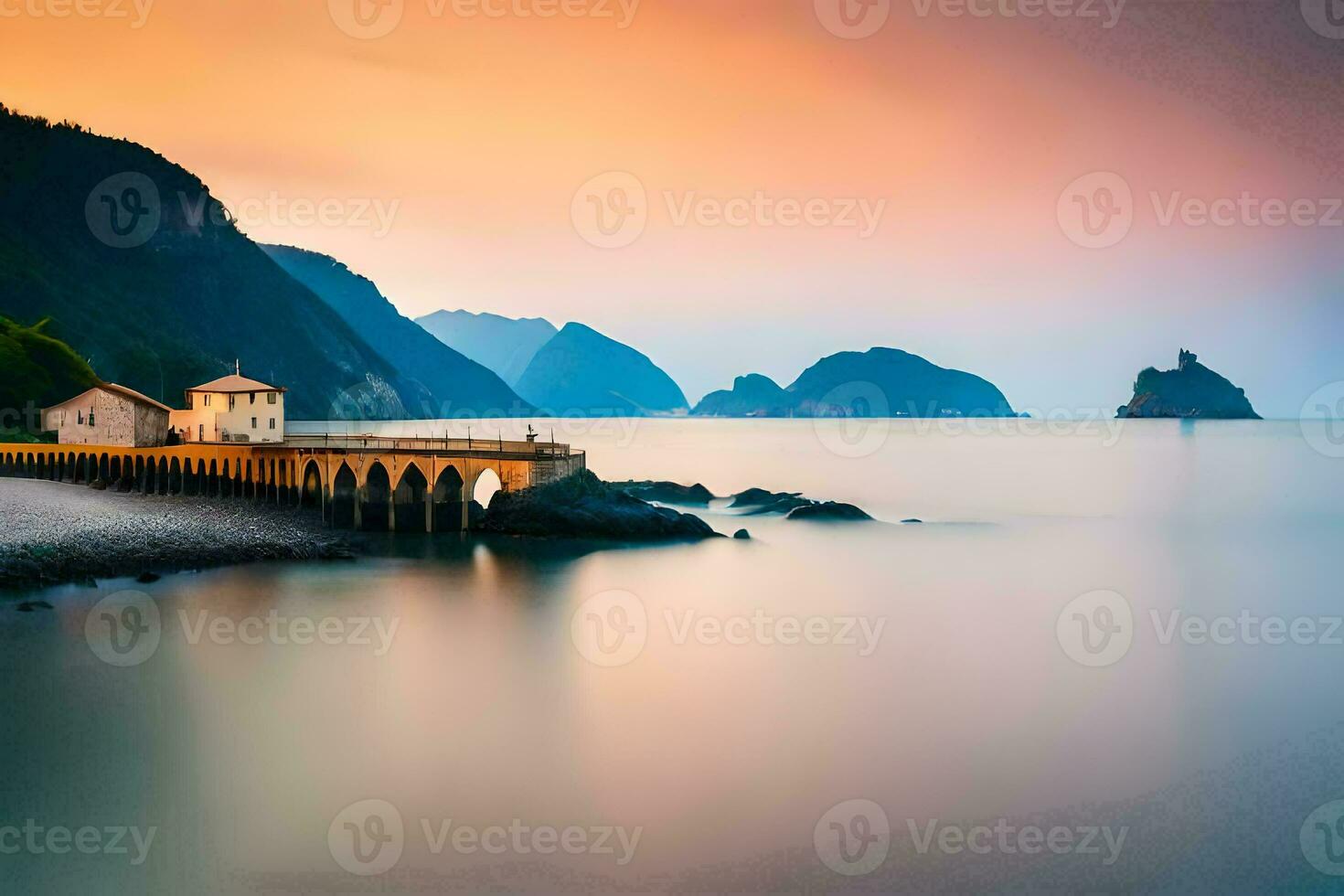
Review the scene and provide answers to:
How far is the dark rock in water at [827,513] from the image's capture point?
157 feet

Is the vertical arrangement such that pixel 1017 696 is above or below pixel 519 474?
below

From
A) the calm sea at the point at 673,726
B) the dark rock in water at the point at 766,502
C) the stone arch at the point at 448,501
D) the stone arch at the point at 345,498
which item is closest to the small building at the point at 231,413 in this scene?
the stone arch at the point at 345,498

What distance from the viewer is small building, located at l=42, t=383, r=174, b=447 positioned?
143 ft

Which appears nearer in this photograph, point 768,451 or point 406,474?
point 406,474

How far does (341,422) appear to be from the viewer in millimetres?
160500

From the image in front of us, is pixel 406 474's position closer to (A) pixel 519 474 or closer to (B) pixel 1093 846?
(A) pixel 519 474

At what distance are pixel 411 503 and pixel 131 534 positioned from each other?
1185cm

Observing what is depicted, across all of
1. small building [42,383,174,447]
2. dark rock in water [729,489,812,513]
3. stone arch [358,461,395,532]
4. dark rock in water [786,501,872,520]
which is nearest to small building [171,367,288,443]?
small building [42,383,174,447]

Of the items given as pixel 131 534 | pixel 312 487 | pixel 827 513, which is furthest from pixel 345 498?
pixel 827 513

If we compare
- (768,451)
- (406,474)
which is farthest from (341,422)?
(406,474)

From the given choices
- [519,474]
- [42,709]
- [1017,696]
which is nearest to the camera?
[42,709]

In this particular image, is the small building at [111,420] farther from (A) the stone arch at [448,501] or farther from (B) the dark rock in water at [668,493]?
(B) the dark rock in water at [668,493]

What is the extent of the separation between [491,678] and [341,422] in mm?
143581

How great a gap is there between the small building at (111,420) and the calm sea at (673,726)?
513 inches
